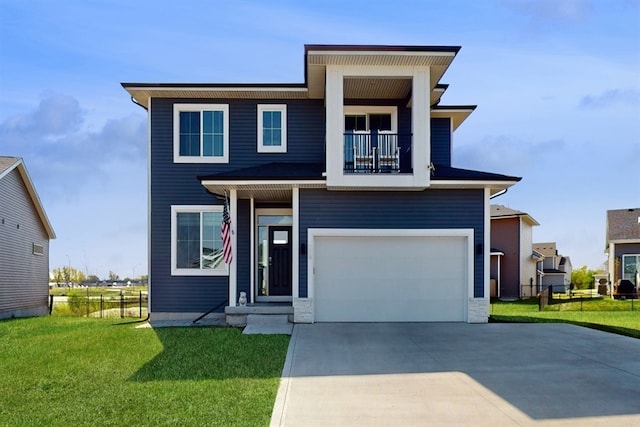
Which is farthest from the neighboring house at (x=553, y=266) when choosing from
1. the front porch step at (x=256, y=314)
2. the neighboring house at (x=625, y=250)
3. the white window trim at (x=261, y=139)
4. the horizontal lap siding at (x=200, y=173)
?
the front porch step at (x=256, y=314)

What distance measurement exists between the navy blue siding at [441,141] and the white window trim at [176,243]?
622 centimetres

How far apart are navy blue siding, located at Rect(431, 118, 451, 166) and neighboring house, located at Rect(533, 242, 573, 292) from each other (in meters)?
20.9

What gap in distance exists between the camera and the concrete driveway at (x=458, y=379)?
5.64 meters

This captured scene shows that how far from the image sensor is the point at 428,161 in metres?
12.4

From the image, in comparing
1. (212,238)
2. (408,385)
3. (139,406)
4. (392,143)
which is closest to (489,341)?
(408,385)

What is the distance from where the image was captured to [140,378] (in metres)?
7.16

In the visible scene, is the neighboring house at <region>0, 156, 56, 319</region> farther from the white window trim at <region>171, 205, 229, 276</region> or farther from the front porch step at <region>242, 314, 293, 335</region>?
the front porch step at <region>242, 314, 293, 335</region>

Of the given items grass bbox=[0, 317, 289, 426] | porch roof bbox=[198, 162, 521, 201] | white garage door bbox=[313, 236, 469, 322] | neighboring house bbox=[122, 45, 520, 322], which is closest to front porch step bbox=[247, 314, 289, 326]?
neighboring house bbox=[122, 45, 520, 322]

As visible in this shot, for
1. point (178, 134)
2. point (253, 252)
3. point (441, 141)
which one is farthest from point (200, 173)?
point (441, 141)

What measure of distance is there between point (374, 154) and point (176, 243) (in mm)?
Result: 5734

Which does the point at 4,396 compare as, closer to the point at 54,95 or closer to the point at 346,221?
the point at 346,221

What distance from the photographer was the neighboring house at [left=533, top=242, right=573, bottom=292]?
3547 cm

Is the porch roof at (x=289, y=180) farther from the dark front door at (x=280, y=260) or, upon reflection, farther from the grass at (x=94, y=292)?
the grass at (x=94, y=292)

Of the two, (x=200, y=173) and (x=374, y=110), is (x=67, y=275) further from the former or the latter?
(x=374, y=110)
